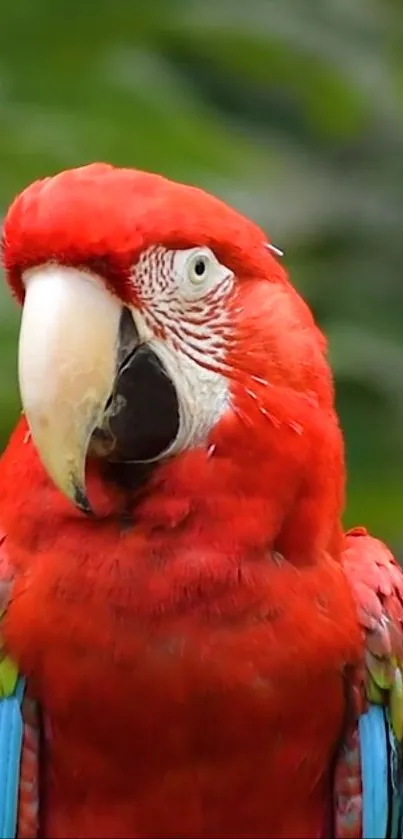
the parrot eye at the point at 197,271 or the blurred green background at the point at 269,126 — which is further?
the blurred green background at the point at 269,126

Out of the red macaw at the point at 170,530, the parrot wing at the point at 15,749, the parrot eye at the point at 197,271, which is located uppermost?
the parrot eye at the point at 197,271

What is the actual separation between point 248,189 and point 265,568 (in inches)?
12.1

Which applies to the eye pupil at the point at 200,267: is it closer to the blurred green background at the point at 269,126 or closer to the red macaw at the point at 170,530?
the red macaw at the point at 170,530

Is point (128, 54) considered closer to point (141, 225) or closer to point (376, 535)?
point (141, 225)

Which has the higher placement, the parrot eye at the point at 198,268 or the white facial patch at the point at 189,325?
the parrot eye at the point at 198,268

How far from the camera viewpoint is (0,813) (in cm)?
107

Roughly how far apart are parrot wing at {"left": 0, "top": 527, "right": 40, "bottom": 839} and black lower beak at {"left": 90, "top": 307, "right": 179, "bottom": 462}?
5.8 inches

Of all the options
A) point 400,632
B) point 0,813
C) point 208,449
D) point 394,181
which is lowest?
point 0,813

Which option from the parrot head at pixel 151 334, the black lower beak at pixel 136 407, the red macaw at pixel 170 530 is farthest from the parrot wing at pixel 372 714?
the black lower beak at pixel 136 407

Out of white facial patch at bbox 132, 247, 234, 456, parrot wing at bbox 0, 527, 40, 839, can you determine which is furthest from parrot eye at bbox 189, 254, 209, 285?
parrot wing at bbox 0, 527, 40, 839

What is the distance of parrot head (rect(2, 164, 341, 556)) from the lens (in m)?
0.89

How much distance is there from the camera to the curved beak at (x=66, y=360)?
2.91 ft

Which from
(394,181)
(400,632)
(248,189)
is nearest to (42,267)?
(248,189)

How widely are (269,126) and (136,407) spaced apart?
495 mm
